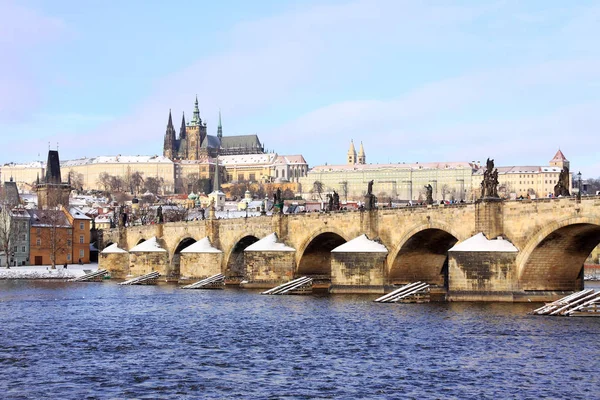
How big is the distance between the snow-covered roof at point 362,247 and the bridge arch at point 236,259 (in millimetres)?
19776

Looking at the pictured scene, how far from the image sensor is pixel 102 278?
94.0 m

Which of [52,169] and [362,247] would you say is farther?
[52,169]

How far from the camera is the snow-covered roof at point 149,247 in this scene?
92062 millimetres

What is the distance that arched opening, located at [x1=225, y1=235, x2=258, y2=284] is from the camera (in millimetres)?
80562

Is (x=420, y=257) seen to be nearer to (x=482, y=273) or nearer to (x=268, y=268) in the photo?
(x=482, y=273)

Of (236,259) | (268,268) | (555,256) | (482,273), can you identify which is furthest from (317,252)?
(555,256)

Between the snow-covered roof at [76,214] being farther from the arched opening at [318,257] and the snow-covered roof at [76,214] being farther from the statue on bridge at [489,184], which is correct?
the statue on bridge at [489,184]

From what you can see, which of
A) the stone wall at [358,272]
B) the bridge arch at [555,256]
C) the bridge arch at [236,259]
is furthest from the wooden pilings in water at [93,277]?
the bridge arch at [555,256]

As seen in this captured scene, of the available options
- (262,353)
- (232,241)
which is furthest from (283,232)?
(262,353)

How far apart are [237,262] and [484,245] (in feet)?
115

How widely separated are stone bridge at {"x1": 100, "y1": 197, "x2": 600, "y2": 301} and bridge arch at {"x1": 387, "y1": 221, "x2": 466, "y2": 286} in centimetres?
6

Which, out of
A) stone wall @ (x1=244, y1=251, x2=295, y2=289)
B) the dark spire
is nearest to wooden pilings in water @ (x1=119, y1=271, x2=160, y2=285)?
stone wall @ (x1=244, y1=251, x2=295, y2=289)

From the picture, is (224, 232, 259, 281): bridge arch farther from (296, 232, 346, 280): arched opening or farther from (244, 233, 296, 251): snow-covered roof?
(296, 232, 346, 280): arched opening

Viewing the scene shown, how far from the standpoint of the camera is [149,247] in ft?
305
